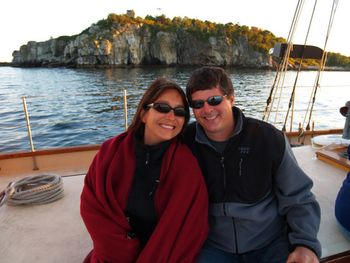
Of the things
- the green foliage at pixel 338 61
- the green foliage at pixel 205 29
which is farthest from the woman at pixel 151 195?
the green foliage at pixel 338 61

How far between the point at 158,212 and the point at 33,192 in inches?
51.2

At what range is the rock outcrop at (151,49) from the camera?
A: 6444cm

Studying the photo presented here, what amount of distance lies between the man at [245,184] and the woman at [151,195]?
10cm

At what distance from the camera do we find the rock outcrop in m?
64.4

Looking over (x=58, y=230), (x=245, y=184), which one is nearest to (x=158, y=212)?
(x=245, y=184)

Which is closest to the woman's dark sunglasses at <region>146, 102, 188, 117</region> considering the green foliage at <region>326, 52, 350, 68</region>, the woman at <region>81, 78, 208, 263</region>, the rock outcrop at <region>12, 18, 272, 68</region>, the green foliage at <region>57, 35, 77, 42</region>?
the woman at <region>81, 78, 208, 263</region>

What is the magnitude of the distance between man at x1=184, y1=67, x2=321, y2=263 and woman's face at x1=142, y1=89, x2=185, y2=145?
0.30ft

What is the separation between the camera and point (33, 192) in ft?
7.18

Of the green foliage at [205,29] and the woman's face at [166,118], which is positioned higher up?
the green foliage at [205,29]

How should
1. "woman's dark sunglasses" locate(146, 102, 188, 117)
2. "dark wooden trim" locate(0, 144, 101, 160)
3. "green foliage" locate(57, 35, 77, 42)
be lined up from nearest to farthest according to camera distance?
1. "woman's dark sunglasses" locate(146, 102, 188, 117)
2. "dark wooden trim" locate(0, 144, 101, 160)
3. "green foliage" locate(57, 35, 77, 42)

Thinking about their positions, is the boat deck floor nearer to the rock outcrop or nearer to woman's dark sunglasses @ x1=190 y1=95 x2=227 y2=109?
woman's dark sunglasses @ x1=190 y1=95 x2=227 y2=109

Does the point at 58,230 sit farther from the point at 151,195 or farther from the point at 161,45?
the point at 161,45

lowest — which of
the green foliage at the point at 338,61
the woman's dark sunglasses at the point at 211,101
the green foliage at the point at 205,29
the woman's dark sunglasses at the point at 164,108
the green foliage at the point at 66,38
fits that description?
the green foliage at the point at 338,61

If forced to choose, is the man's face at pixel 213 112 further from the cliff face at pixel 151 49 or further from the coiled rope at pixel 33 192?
the cliff face at pixel 151 49
